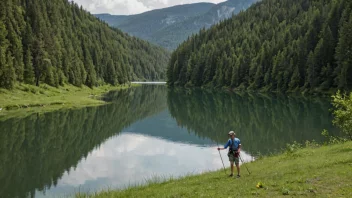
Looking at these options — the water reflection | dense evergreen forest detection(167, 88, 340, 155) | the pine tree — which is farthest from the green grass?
the pine tree

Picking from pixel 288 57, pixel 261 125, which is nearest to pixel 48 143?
pixel 261 125

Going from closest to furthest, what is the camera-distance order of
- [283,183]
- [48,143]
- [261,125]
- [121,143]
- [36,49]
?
[283,183] → [48,143] → [121,143] → [261,125] → [36,49]

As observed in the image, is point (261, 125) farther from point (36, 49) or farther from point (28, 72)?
point (36, 49)

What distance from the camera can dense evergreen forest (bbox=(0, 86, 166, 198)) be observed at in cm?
2781

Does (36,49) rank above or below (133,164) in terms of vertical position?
above

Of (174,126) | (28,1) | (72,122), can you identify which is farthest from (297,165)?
(28,1)

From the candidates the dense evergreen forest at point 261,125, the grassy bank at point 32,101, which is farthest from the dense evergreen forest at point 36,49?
the dense evergreen forest at point 261,125

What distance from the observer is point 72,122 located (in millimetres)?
58938

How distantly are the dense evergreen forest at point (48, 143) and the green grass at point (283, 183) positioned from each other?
10.6 meters

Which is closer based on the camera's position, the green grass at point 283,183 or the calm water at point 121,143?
the green grass at point 283,183

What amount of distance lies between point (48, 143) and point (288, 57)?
324 feet

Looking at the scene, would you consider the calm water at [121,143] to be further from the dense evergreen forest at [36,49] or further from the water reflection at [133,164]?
the dense evergreen forest at [36,49]

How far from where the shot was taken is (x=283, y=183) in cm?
1634

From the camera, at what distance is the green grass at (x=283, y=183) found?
1477 centimetres
